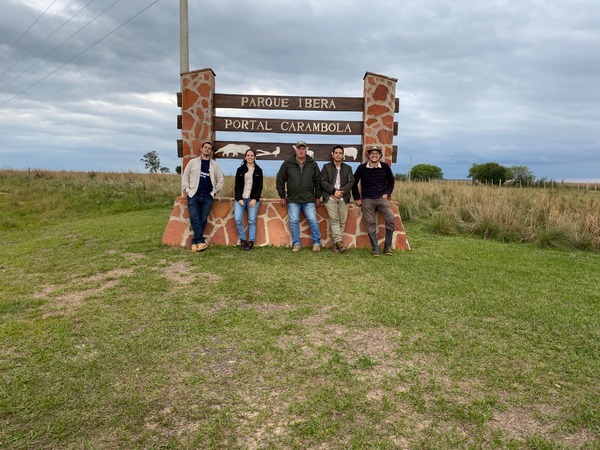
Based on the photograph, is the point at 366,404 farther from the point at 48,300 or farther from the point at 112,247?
the point at 112,247

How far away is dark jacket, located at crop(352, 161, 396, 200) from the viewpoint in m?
6.71

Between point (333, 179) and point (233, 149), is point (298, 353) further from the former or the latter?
point (233, 149)

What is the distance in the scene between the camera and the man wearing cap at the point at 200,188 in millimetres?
6816

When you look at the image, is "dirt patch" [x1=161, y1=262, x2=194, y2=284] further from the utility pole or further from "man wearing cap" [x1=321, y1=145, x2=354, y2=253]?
the utility pole

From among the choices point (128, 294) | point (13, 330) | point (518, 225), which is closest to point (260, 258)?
point (128, 294)

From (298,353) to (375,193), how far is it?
163 inches

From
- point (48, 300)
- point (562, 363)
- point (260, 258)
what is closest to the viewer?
point (562, 363)

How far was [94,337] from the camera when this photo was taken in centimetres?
336

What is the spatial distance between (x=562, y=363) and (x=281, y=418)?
2.16 metres

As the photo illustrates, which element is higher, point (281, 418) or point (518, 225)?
point (518, 225)

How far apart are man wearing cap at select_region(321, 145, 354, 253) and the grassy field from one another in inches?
31.8

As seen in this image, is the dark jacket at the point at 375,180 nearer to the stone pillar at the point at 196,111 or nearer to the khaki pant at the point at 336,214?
the khaki pant at the point at 336,214

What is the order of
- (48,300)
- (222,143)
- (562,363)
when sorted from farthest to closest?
(222,143) → (48,300) → (562,363)

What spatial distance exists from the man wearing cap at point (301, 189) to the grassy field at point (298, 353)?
2.86 feet
